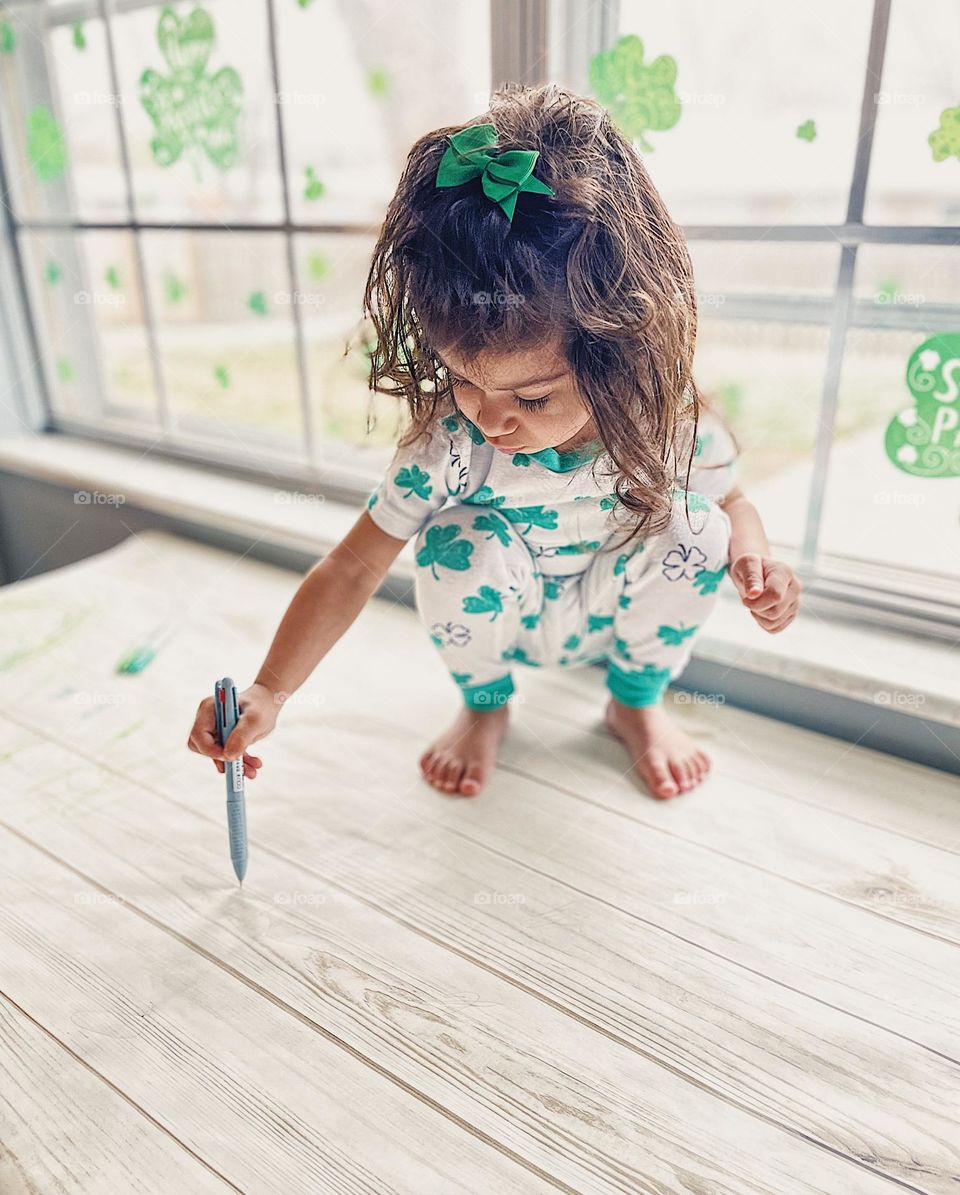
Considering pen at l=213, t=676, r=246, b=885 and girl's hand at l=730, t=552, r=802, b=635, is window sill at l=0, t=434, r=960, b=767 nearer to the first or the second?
girl's hand at l=730, t=552, r=802, b=635

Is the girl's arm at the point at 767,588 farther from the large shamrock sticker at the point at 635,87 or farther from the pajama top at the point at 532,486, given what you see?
the large shamrock sticker at the point at 635,87

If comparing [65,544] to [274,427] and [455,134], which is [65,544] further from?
[455,134]

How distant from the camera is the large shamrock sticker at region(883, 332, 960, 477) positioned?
1.02 meters

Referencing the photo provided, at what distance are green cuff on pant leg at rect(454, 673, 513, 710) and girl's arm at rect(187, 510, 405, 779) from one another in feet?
0.70

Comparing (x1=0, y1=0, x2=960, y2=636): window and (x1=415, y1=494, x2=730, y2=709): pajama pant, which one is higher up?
(x1=0, y1=0, x2=960, y2=636): window

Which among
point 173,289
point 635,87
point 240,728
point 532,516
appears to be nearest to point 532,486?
point 532,516

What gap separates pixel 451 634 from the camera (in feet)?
3.31

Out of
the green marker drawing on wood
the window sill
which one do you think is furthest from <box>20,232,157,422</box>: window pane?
the window sill

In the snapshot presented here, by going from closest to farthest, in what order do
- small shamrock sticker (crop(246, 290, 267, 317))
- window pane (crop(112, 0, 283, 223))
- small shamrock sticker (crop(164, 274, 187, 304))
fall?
window pane (crop(112, 0, 283, 223)), small shamrock sticker (crop(246, 290, 267, 317)), small shamrock sticker (crop(164, 274, 187, 304))

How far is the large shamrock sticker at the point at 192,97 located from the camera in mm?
1486

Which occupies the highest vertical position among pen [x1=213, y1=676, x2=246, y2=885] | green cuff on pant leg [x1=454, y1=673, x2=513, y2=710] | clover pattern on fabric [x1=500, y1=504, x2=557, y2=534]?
clover pattern on fabric [x1=500, y1=504, x2=557, y2=534]

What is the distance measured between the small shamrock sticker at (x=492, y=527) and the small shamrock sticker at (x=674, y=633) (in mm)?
194

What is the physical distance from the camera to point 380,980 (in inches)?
31.2

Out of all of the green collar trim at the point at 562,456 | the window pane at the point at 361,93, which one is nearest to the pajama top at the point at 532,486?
the green collar trim at the point at 562,456
